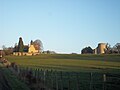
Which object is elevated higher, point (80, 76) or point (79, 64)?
point (79, 64)

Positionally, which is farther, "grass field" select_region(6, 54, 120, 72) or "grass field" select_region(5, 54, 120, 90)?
"grass field" select_region(6, 54, 120, 72)

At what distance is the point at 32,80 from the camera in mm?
31281

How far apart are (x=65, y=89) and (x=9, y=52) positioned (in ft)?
551

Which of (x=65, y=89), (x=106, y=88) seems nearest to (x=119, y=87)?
(x=106, y=88)

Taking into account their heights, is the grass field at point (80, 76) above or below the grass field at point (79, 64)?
below

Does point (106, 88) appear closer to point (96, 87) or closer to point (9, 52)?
point (96, 87)

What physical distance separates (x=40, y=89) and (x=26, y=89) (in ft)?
10.3

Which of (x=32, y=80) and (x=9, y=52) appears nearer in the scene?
(x=32, y=80)

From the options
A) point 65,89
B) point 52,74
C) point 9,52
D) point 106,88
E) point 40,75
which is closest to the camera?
point 106,88

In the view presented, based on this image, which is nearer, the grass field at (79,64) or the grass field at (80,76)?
the grass field at (80,76)

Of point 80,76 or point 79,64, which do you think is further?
point 79,64

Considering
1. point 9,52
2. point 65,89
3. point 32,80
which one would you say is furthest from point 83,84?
point 9,52

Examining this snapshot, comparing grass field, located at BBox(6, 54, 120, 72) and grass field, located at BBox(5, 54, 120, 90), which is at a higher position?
grass field, located at BBox(6, 54, 120, 72)

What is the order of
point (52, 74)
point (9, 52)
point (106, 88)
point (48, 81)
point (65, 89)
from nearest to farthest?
point (106, 88) → point (65, 89) → point (48, 81) → point (52, 74) → point (9, 52)
